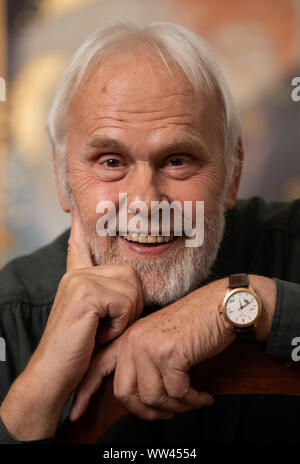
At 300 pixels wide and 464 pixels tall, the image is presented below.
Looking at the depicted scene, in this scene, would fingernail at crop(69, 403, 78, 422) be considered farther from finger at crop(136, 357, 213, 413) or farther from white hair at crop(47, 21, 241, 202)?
white hair at crop(47, 21, 241, 202)

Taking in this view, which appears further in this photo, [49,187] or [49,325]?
[49,187]

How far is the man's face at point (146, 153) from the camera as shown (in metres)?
1.33

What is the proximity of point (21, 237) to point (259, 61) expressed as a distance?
4.33 ft

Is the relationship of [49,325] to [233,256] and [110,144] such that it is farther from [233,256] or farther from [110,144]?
[233,256]

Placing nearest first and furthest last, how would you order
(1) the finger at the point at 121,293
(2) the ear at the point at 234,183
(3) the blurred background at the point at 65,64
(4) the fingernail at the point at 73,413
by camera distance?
(4) the fingernail at the point at 73,413 → (1) the finger at the point at 121,293 → (2) the ear at the point at 234,183 → (3) the blurred background at the point at 65,64

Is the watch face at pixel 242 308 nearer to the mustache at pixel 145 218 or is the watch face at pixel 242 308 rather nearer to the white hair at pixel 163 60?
the mustache at pixel 145 218

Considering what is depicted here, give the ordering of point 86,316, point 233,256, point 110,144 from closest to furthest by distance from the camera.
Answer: point 86,316
point 110,144
point 233,256

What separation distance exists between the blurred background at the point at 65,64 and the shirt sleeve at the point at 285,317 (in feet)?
4.62

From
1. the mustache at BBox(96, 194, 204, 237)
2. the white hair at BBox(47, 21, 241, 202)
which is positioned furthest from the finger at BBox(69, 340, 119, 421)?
the white hair at BBox(47, 21, 241, 202)

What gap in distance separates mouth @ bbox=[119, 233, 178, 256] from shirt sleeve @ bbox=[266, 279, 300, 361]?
35cm

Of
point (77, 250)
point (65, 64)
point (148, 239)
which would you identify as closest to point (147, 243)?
point (148, 239)

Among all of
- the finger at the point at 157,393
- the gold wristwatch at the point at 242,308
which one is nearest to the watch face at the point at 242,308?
the gold wristwatch at the point at 242,308
